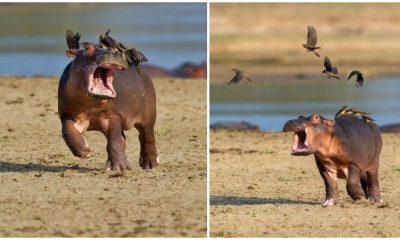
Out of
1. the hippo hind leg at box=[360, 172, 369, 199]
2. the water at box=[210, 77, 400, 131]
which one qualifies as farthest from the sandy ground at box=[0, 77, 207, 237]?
the water at box=[210, 77, 400, 131]

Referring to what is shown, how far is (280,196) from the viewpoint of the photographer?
33.8 ft

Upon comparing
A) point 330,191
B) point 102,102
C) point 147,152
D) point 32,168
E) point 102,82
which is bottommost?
point 330,191

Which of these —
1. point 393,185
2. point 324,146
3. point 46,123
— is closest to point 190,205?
point 324,146

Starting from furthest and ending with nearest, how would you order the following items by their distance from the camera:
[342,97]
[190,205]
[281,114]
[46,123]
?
[342,97]
[281,114]
[46,123]
[190,205]

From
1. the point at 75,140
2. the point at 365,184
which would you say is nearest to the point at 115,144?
the point at 75,140

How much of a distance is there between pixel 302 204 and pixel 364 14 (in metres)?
24.8

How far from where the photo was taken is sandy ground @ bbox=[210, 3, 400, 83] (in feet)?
83.5

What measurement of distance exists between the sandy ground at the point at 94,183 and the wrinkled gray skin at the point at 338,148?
2.84ft

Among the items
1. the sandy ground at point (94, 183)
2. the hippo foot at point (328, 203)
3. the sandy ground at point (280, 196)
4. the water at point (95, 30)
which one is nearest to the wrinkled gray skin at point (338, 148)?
the hippo foot at point (328, 203)

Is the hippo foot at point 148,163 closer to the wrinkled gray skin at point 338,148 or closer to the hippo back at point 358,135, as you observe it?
the wrinkled gray skin at point 338,148

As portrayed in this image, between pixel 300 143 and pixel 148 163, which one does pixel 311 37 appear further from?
pixel 148 163

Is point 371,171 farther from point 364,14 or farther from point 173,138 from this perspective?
point 364,14

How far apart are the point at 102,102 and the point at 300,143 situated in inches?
61.5

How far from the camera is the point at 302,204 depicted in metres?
9.71
